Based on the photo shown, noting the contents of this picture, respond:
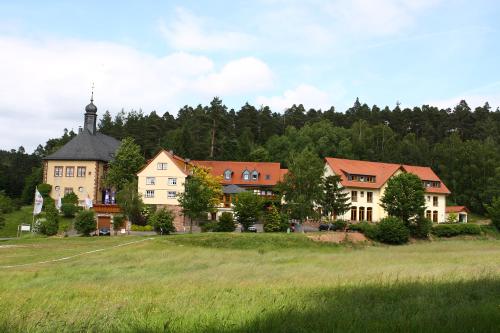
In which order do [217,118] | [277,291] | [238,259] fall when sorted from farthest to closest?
1. [217,118]
2. [238,259]
3. [277,291]

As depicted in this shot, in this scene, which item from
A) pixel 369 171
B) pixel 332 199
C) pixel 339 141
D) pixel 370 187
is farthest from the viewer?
pixel 339 141

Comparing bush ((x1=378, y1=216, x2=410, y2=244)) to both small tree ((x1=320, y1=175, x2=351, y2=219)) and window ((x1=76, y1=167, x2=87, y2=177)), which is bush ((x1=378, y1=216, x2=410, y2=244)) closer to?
small tree ((x1=320, y1=175, x2=351, y2=219))

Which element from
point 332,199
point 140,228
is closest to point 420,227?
point 332,199

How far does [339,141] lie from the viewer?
98938 millimetres

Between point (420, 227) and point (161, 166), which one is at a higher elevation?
point (161, 166)

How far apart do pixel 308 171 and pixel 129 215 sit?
21.5 m

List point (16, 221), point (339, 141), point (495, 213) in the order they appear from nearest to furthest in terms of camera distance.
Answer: point (495, 213) < point (16, 221) < point (339, 141)

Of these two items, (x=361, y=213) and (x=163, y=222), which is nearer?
(x=163, y=222)

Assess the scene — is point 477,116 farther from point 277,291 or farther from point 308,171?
point 277,291

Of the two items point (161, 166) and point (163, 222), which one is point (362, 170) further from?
point (163, 222)

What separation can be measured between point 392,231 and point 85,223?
3257 cm

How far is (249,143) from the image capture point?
3797 inches

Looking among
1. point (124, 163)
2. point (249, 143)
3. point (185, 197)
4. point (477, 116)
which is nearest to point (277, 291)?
point (185, 197)

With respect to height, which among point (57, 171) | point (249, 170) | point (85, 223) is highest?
point (249, 170)
